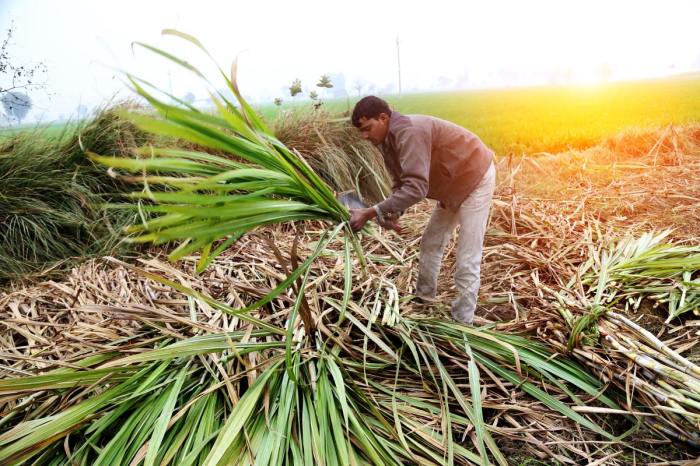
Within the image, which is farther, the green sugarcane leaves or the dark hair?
the dark hair

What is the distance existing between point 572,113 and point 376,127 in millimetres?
4699

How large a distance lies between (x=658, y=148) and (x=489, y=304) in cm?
310

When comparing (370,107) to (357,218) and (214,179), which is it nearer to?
(357,218)

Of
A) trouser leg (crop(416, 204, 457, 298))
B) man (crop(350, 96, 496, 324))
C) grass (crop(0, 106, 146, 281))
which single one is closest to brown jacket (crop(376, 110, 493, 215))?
man (crop(350, 96, 496, 324))

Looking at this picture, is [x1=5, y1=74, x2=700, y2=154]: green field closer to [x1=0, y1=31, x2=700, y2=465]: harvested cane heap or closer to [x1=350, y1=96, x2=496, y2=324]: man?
[x1=350, y1=96, x2=496, y2=324]: man

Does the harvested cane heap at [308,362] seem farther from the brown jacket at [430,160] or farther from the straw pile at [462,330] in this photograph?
the brown jacket at [430,160]

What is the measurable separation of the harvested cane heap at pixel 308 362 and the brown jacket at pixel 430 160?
346 millimetres

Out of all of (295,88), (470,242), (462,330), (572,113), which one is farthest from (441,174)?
(572,113)

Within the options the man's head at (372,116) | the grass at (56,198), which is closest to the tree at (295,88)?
the grass at (56,198)

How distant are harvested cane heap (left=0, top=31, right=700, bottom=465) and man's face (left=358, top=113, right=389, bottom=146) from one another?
1.24 feet

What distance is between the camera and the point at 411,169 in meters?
1.73

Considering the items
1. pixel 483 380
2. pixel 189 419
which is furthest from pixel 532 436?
pixel 189 419

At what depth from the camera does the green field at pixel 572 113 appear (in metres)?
5.18

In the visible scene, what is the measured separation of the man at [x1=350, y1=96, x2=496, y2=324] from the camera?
1.75 m
